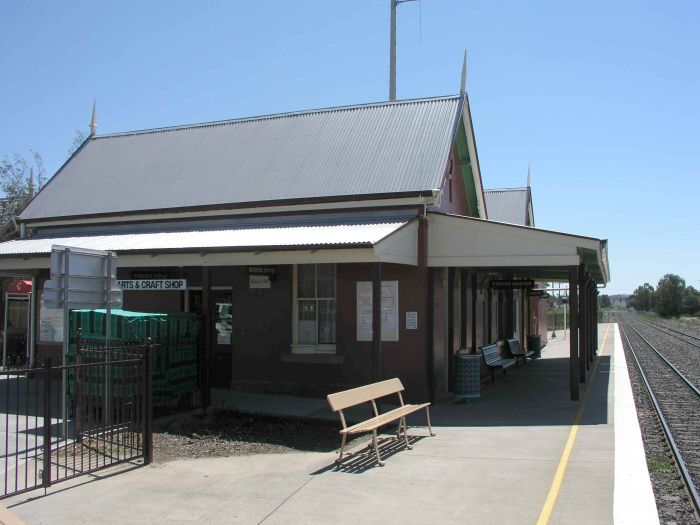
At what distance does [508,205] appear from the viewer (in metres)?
32.2

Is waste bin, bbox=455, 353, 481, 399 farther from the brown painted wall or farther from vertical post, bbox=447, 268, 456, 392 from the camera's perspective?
vertical post, bbox=447, 268, 456, 392

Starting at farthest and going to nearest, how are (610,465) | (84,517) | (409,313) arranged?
(409,313) → (610,465) → (84,517)

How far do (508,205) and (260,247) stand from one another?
888 inches

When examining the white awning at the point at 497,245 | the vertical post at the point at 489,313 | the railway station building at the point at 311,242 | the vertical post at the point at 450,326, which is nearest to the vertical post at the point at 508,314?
the vertical post at the point at 489,313

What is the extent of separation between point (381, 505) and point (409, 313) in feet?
21.7

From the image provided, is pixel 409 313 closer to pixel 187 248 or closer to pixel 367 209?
pixel 367 209

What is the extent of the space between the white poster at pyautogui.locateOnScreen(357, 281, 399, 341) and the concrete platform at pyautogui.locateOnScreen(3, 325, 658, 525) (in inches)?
108

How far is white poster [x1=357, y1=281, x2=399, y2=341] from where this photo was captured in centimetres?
1305

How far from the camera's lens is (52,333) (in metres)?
16.4

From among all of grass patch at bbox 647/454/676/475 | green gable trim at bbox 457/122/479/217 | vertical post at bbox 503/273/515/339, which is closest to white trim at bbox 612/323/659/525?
grass patch at bbox 647/454/676/475

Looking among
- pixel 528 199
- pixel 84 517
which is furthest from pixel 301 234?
pixel 528 199

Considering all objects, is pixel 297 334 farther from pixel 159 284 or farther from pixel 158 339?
pixel 158 339

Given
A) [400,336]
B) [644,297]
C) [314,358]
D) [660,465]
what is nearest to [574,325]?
[400,336]

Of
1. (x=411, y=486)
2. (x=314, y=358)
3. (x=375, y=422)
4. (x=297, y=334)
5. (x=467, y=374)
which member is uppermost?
(x=297, y=334)
